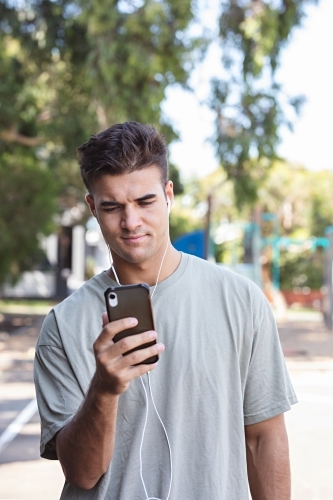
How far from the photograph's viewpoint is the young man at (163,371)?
207 cm

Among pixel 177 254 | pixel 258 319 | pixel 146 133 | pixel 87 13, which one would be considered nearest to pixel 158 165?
pixel 146 133

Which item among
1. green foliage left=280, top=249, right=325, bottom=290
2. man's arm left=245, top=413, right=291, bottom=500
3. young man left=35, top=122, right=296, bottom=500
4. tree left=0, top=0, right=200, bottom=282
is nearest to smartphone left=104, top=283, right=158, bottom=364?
young man left=35, top=122, right=296, bottom=500

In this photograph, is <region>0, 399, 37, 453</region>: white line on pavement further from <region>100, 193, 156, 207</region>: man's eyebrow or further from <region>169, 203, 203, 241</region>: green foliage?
<region>169, 203, 203, 241</region>: green foliage

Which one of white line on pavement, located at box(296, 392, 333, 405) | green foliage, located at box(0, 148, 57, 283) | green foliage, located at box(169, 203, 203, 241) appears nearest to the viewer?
white line on pavement, located at box(296, 392, 333, 405)

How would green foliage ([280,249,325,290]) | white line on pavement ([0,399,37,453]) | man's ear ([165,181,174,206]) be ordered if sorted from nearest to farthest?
man's ear ([165,181,174,206])
white line on pavement ([0,399,37,453])
green foliage ([280,249,325,290])

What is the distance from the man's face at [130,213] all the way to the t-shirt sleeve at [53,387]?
0.98ft

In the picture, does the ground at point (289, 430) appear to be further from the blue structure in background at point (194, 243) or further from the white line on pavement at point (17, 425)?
the blue structure in background at point (194, 243)

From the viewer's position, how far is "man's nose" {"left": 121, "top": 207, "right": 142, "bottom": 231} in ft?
7.04

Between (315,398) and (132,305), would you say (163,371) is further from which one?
(315,398)

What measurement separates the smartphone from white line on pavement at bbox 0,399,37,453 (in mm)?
6012

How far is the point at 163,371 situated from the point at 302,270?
107ft

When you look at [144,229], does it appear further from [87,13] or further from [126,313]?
[87,13]

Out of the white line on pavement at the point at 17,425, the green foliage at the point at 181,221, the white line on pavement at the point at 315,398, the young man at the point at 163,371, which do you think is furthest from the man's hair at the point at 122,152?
the green foliage at the point at 181,221

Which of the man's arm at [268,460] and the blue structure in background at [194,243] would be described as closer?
the man's arm at [268,460]
